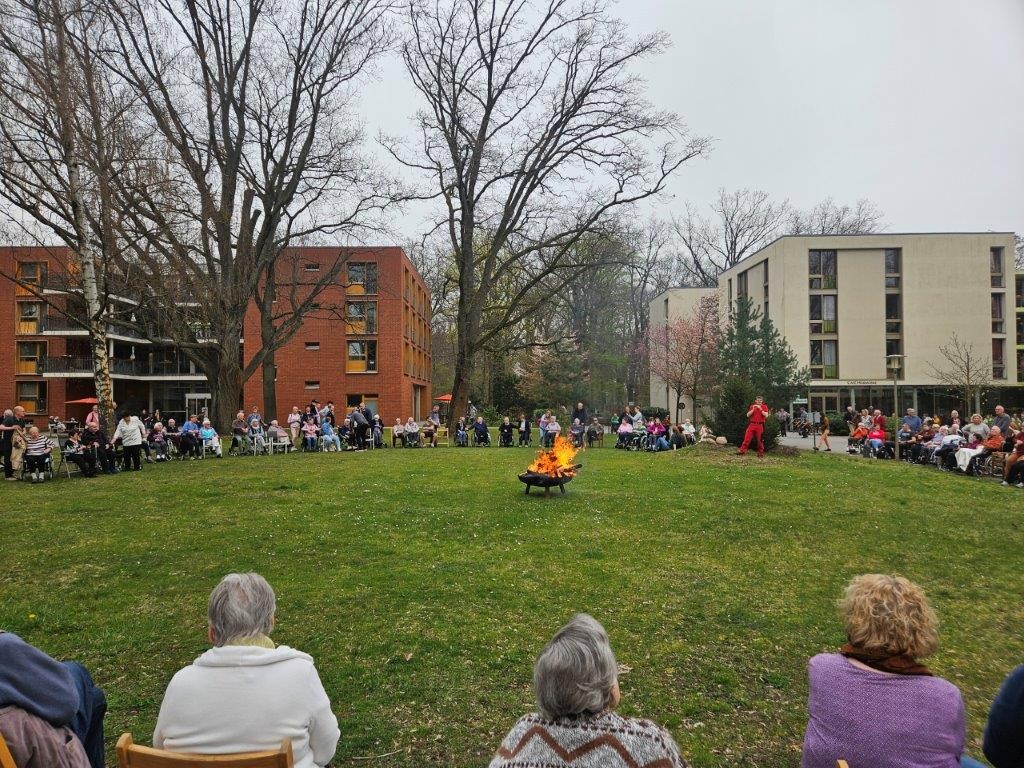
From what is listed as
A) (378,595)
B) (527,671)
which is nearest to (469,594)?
(378,595)

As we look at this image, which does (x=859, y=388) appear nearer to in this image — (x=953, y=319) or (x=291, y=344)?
(x=953, y=319)

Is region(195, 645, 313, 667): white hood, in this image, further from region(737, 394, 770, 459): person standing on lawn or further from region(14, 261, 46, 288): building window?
region(14, 261, 46, 288): building window

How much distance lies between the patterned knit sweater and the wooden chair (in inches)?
26.2

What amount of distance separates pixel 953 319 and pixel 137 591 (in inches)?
1865

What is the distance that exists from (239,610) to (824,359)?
150ft

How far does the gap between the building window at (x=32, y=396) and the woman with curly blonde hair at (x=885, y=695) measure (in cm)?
5267

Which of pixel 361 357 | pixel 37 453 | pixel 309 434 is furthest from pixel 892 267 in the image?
pixel 37 453

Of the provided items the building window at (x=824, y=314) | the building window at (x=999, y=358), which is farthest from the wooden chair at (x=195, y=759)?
the building window at (x=999, y=358)

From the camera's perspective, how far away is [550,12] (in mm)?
27844

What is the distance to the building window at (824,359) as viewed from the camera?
42.8m

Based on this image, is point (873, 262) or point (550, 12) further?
point (873, 262)

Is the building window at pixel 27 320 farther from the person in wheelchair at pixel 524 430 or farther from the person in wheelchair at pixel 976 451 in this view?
the person in wheelchair at pixel 976 451

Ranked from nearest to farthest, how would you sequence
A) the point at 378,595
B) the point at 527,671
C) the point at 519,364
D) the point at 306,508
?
the point at 527,671 < the point at 378,595 < the point at 306,508 < the point at 519,364

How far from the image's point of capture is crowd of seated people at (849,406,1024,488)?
603 inches
